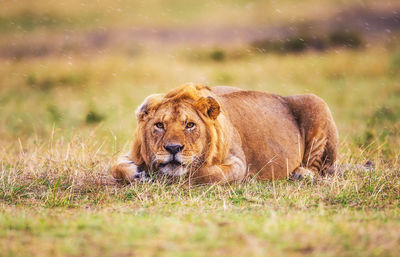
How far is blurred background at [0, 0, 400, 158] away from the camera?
38.3 ft

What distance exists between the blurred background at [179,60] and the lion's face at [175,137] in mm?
2593

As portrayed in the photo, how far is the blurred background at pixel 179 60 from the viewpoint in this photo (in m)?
11.7

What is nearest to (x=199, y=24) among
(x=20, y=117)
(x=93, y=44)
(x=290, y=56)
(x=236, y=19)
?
(x=236, y=19)

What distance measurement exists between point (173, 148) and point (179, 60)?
16.4m

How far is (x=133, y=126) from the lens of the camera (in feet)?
36.0

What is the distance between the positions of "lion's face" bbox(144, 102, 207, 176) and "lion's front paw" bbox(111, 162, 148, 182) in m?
0.17

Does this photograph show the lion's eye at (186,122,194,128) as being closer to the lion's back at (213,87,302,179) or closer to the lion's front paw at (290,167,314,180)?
the lion's back at (213,87,302,179)

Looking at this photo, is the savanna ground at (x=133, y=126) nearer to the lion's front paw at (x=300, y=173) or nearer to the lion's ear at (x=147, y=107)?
the lion's front paw at (x=300, y=173)

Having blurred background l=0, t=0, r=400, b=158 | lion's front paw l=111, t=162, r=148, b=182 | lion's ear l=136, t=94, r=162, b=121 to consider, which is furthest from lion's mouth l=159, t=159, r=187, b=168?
Result: blurred background l=0, t=0, r=400, b=158

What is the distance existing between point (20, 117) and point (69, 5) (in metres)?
30.7

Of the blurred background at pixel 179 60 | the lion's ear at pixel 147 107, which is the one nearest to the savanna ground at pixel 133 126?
the blurred background at pixel 179 60

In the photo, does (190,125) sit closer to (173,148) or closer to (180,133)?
(180,133)

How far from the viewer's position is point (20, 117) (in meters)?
12.0

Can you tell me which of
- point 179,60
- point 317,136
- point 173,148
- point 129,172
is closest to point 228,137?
point 173,148
